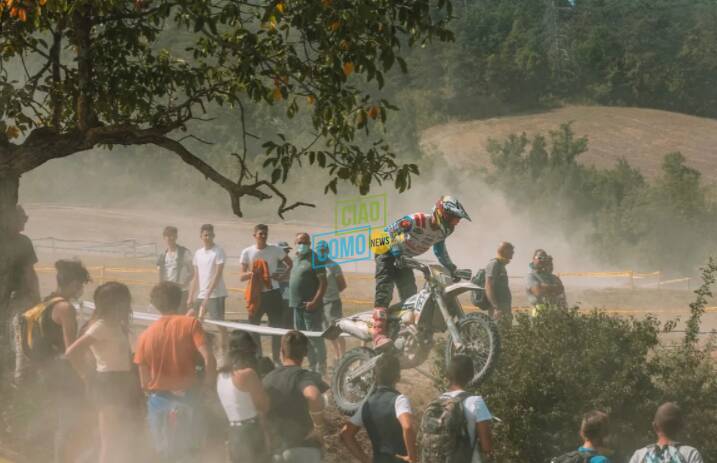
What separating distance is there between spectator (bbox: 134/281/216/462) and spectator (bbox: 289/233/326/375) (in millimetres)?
5341

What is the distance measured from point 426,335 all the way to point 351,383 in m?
0.87

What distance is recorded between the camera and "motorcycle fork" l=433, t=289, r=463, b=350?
10.8 meters

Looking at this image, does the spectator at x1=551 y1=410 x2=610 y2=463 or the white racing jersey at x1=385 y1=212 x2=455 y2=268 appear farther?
the white racing jersey at x1=385 y1=212 x2=455 y2=268

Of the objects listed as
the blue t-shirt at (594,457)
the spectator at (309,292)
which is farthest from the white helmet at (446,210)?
the blue t-shirt at (594,457)

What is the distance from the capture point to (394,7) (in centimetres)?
1091

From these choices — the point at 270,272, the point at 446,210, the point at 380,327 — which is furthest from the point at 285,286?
the point at 446,210

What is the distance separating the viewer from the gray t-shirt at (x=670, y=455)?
22.7 feet

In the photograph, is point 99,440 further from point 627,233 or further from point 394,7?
point 627,233

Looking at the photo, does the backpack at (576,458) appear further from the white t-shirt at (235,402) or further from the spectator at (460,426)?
the white t-shirt at (235,402)

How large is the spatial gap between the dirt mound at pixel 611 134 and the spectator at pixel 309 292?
63.8 m

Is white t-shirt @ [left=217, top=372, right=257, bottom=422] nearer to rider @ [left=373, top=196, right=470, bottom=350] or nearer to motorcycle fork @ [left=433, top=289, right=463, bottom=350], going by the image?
rider @ [left=373, top=196, right=470, bottom=350]

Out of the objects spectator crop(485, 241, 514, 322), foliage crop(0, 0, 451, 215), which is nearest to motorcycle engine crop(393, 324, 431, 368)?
foliage crop(0, 0, 451, 215)

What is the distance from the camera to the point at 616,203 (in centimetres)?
5534

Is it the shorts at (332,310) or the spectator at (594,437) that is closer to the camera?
the spectator at (594,437)
